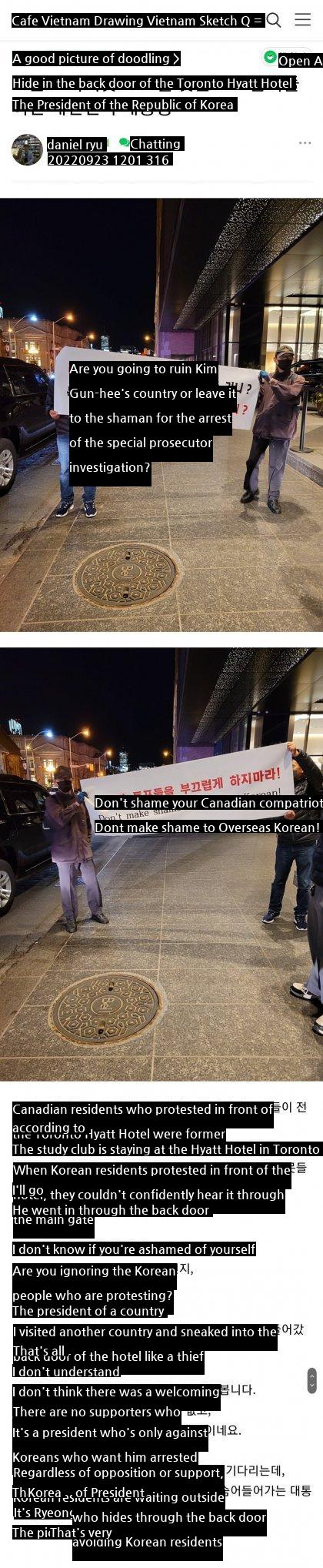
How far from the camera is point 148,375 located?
4.48 metres

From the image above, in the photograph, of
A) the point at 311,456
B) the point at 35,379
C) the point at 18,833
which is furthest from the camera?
the point at 311,456

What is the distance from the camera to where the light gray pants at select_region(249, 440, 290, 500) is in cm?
564

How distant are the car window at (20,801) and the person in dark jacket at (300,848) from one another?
2.73 meters

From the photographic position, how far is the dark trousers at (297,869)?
5.90m

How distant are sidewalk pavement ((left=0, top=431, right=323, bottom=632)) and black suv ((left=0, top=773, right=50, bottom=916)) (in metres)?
2.45

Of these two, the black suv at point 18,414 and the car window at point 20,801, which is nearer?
the black suv at point 18,414

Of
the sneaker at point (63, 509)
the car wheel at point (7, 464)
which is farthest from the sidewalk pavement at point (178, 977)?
the car wheel at point (7, 464)

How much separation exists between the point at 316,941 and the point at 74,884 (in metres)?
2.46

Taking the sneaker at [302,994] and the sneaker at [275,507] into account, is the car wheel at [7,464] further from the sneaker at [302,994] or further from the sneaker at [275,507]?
the sneaker at [302,994]

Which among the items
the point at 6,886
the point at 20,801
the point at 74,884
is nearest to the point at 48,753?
the point at 20,801

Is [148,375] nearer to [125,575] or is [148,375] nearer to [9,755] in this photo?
[125,575]

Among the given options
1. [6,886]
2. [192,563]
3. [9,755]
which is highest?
[192,563]

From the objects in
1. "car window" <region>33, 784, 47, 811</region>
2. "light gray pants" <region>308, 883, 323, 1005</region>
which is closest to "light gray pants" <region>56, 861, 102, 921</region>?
"car window" <region>33, 784, 47, 811</region>

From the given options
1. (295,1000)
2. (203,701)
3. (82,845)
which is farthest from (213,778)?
(203,701)
